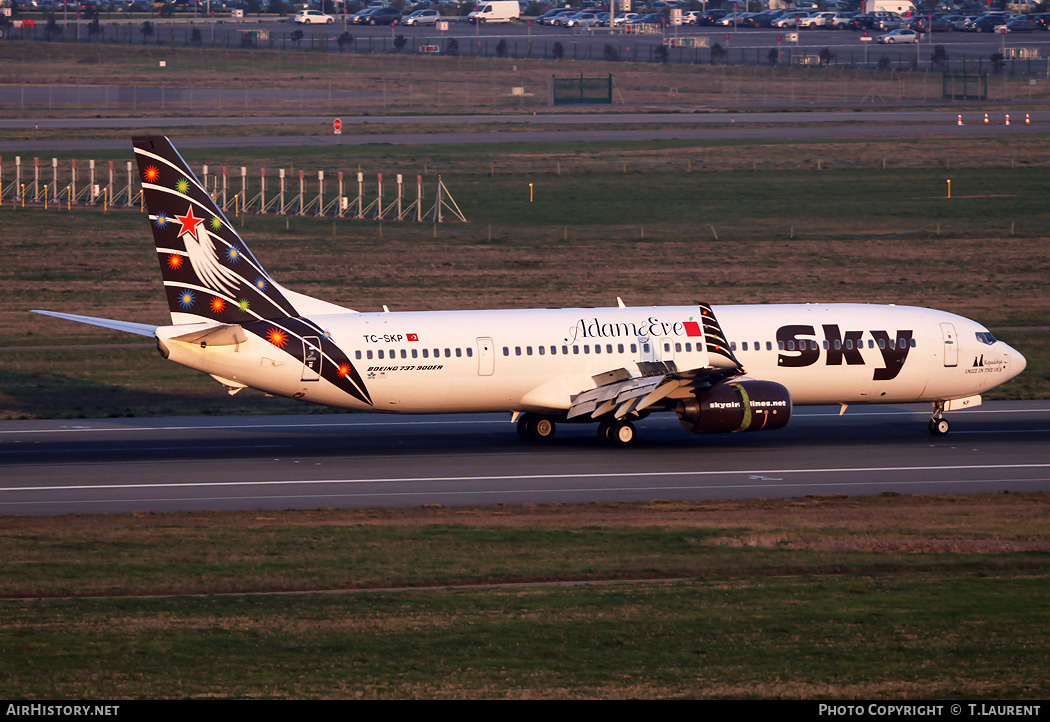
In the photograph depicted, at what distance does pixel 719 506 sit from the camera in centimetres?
3512

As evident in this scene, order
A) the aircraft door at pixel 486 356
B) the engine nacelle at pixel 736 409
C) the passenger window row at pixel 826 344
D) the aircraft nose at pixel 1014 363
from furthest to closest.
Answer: the aircraft nose at pixel 1014 363, the passenger window row at pixel 826 344, the aircraft door at pixel 486 356, the engine nacelle at pixel 736 409

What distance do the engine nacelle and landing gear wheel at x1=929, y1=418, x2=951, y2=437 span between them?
265 inches

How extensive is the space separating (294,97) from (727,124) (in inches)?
1972

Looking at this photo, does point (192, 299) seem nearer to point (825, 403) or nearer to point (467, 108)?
point (825, 403)

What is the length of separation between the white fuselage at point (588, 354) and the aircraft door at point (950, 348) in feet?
0.11

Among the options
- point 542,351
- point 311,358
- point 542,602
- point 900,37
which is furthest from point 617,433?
point 900,37

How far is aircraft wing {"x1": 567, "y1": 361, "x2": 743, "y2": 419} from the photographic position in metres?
41.9

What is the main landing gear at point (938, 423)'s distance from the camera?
45309 millimetres

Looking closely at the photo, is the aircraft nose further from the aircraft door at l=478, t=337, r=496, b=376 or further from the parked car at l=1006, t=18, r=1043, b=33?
the parked car at l=1006, t=18, r=1043, b=33

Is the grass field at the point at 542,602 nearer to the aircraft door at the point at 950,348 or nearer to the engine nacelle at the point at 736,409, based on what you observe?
the engine nacelle at the point at 736,409

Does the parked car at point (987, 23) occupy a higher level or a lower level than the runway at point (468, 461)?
higher

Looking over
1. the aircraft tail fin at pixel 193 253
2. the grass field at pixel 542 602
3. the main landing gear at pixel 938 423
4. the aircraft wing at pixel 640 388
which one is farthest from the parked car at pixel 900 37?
the grass field at pixel 542 602

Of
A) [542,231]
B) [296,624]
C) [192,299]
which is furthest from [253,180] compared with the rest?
[296,624]

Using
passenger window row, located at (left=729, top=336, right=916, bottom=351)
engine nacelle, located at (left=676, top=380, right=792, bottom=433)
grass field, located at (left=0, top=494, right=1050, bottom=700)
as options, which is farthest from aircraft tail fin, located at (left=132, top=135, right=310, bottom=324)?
passenger window row, located at (left=729, top=336, right=916, bottom=351)
